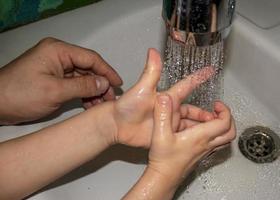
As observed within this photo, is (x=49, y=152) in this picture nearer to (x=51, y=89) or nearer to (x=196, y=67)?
(x=51, y=89)

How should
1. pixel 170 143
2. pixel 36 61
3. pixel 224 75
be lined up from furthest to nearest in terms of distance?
1. pixel 224 75
2. pixel 36 61
3. pixel 170 143

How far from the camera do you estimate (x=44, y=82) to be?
484 mm

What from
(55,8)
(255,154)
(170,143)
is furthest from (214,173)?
(55,8)

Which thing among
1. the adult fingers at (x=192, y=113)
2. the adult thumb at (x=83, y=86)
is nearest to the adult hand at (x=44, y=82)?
the adult thumb at (x=83, y=86)

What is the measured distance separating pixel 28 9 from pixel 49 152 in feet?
0.72

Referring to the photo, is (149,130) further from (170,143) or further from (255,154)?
(255,154)

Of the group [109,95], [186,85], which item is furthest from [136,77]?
[186,85]

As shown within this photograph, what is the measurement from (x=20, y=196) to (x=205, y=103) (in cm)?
26

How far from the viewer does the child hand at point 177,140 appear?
39 cm

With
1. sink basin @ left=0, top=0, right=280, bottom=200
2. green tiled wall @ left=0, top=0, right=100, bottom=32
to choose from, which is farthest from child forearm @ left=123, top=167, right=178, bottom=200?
green tiled wall @ left=0, top=0, right=100, bottom=32

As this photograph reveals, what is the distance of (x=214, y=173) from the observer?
541mm

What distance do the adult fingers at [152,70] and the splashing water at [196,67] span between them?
0.22 ft

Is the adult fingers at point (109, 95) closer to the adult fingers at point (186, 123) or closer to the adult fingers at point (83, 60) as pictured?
the adult fingers at point (83, 60)

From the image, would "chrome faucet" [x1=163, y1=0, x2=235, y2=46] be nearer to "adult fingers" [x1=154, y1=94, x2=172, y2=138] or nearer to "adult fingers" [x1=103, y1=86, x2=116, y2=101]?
"adult fingers" [x1=154, y1=94, x2=172, y2=138]
